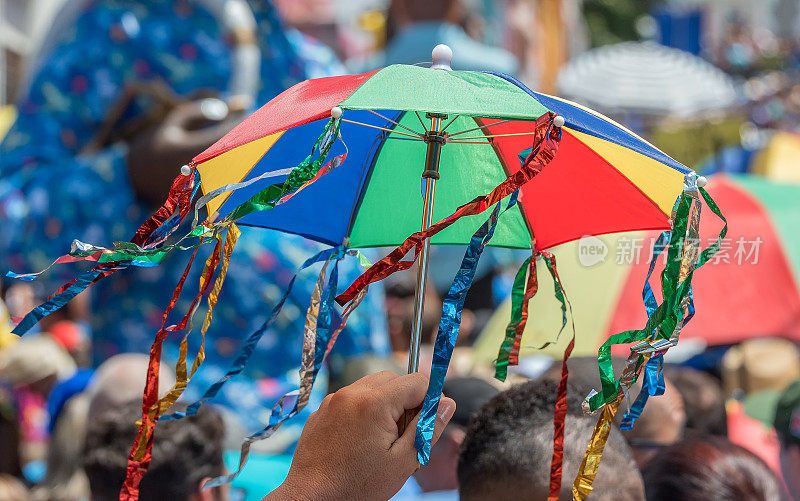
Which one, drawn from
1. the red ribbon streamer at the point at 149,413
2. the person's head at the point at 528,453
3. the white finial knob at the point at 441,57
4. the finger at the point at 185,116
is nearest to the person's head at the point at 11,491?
the finger at the point at 185,116

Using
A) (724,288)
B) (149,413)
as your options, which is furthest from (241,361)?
(724,288)

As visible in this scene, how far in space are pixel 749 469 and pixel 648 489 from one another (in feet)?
0.69

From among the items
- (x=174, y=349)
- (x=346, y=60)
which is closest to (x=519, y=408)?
(x=174, y=349)

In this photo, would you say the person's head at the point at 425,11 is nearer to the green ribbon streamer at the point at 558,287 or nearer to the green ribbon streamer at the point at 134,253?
the green ribbon streamer at the point at 558,287

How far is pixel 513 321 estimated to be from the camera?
1.69m

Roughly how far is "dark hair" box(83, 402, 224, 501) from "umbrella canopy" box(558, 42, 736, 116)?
28.2ft

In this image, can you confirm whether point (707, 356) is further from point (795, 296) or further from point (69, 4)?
point (69, 4)

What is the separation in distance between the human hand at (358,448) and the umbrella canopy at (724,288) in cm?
174

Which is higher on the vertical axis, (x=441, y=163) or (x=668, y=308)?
(x=441, y=163)

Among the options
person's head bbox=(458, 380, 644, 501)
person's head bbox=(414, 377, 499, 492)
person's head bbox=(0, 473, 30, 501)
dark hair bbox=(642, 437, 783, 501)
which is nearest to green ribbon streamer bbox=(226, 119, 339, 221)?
person's head bbox=(458, 380, 644, 501)

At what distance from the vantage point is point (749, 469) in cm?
190

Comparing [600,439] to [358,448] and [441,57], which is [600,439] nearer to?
[358,448]

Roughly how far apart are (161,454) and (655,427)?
124 cm

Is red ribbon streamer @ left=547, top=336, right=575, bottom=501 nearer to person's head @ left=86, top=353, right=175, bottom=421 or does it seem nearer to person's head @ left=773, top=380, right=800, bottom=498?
person's head @ left=773, top=380, right=800, bottom=498
